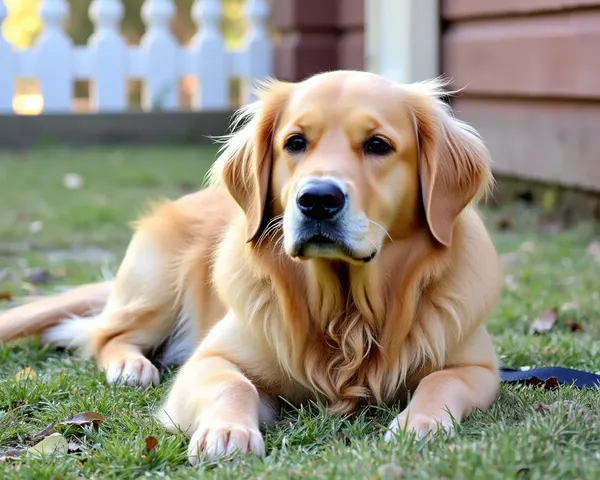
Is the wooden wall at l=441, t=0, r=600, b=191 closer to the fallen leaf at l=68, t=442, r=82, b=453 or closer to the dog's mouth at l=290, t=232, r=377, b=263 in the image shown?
the dog's mouth at l=290, t=232, r=377, b=263

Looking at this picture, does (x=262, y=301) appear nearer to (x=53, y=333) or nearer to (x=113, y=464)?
(x=113, y=464)

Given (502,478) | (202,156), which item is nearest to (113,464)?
(502,478)

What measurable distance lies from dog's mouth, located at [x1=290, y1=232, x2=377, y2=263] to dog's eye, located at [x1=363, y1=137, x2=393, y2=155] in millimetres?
313

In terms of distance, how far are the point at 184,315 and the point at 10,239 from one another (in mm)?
2609

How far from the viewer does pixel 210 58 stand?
400 inches

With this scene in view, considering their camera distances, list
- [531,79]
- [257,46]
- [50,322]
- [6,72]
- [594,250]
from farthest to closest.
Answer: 1. [257,46]
2. [6,72]
3. [531,79]
4. [594,250]
5. [50,322]

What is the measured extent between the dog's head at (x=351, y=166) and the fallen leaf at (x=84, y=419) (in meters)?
0.69

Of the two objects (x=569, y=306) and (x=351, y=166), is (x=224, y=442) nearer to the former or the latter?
(x=351, y=166)

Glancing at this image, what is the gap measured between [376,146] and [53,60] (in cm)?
777

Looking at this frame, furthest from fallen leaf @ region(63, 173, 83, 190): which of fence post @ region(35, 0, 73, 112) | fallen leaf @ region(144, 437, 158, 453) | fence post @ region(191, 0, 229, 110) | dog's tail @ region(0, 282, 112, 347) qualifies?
fallen leaf @ region(144, 437, 158, 453)

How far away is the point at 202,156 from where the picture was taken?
9523mm

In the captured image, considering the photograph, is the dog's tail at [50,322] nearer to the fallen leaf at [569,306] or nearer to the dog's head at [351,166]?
the dog's head at [351,166]

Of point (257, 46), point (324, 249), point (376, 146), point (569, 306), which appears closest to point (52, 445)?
point (324, 249)

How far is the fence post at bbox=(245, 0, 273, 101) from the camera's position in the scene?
402 inches
